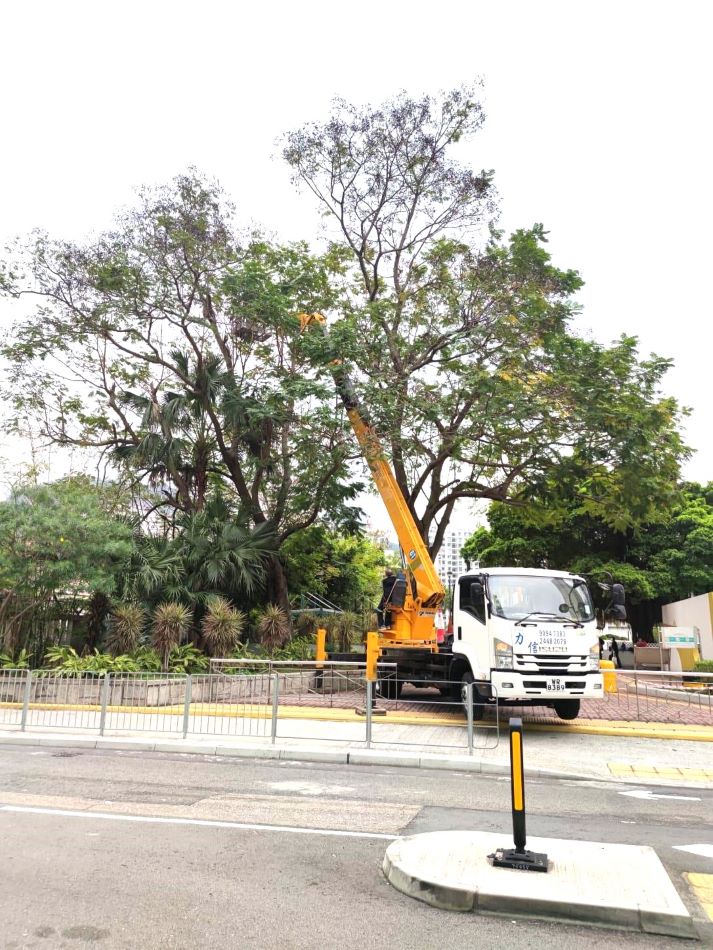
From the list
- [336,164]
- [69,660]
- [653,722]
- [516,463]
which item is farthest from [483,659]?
[336,164]

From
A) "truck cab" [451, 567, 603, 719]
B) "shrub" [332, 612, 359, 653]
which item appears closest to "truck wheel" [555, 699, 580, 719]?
"truck cab" [451, 567, 603, 719]

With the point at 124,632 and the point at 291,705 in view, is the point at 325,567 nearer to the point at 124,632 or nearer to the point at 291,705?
the point at 124,632

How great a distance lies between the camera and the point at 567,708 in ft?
45.2

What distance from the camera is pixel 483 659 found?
12742 mm

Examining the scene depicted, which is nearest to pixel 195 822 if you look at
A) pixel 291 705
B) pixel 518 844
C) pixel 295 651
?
pixel 518 844

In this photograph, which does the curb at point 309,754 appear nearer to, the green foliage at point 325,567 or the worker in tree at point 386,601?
the worker in tree at point 386,601

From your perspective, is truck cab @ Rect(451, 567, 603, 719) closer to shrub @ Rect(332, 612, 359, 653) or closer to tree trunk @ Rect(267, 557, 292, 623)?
shrub @ Rect(332, 612, 359, 653)

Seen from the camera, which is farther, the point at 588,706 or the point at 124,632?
the point at 124,632

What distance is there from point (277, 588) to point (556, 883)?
20.0 metres

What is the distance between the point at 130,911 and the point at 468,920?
2096 millimetres

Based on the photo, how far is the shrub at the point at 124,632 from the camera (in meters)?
18.4

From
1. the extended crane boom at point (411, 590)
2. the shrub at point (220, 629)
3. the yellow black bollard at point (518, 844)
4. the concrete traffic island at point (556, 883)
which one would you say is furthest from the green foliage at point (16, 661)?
the yellow black bollard at point (518, 844)

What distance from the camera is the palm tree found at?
1842cm

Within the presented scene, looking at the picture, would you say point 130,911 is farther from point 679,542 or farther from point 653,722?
point 679,542
